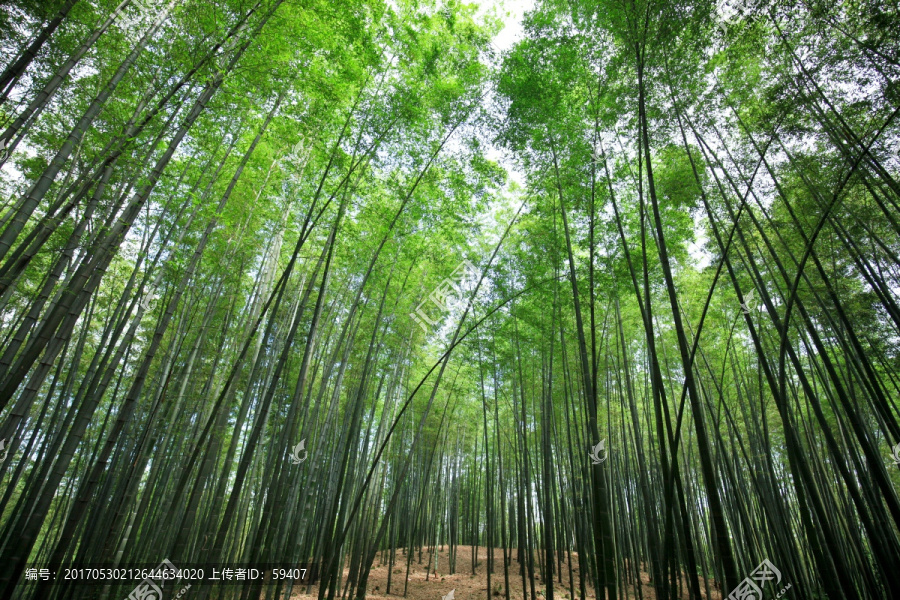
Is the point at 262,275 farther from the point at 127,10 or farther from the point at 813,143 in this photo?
the point at 813,143

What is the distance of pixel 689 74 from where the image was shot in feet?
9.97

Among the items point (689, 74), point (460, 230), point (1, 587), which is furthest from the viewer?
point (460, 230)

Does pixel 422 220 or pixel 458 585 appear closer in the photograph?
pixel 422 220

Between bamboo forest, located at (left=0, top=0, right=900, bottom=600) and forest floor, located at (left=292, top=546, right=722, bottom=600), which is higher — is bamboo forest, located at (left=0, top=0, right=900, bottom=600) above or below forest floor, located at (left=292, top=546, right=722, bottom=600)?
above

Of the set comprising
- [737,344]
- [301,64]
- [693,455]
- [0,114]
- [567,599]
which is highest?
[301,64]

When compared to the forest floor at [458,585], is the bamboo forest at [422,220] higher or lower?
higher

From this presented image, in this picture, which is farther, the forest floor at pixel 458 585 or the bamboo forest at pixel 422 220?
the forest floor at pixel 458 585

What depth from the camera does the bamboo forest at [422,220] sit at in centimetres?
245

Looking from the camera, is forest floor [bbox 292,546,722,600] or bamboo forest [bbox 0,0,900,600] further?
forest floor [bbox 292,546,722,600]

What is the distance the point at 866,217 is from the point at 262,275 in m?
6.09

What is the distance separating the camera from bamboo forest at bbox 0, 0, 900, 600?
245 centimetres

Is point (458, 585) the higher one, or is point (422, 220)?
point (422, 220)

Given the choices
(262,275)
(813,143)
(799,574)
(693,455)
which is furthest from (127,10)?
(693,455)

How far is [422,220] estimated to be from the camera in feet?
16.1
